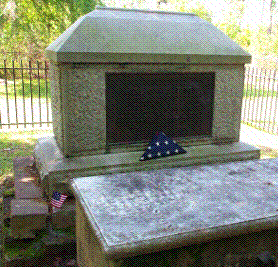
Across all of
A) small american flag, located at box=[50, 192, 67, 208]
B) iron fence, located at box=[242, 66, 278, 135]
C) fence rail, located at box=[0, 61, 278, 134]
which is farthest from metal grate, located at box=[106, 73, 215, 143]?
fence rail, located at box=[0, 61, 278, 134]

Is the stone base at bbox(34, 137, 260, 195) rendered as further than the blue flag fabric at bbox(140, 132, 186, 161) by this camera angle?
No

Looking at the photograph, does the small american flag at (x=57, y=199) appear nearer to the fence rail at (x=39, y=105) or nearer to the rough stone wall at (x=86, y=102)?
the rough stone wall at (x=86, y=102)

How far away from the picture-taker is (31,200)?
11.7 feet

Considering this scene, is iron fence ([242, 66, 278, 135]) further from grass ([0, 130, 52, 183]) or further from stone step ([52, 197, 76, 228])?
grass ([0, 130, 52, 183])

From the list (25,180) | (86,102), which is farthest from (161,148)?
(25,180)

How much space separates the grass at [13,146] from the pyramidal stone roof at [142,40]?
7.33 ft

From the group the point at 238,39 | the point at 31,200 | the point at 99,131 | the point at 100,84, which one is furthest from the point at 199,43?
the point at 238,39

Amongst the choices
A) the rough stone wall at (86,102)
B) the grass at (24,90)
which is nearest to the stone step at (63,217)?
the rough stone wall at (86,102)

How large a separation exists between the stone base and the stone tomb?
0.04 feet

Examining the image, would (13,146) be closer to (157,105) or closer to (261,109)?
(157,105)

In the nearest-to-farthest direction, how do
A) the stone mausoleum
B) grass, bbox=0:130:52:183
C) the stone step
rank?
the stone mausoleum < the stone step < grass, bbox=0:130:52:183

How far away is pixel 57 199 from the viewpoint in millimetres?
3514

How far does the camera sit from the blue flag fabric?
4.10 meters

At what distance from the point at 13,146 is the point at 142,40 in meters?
3.75
